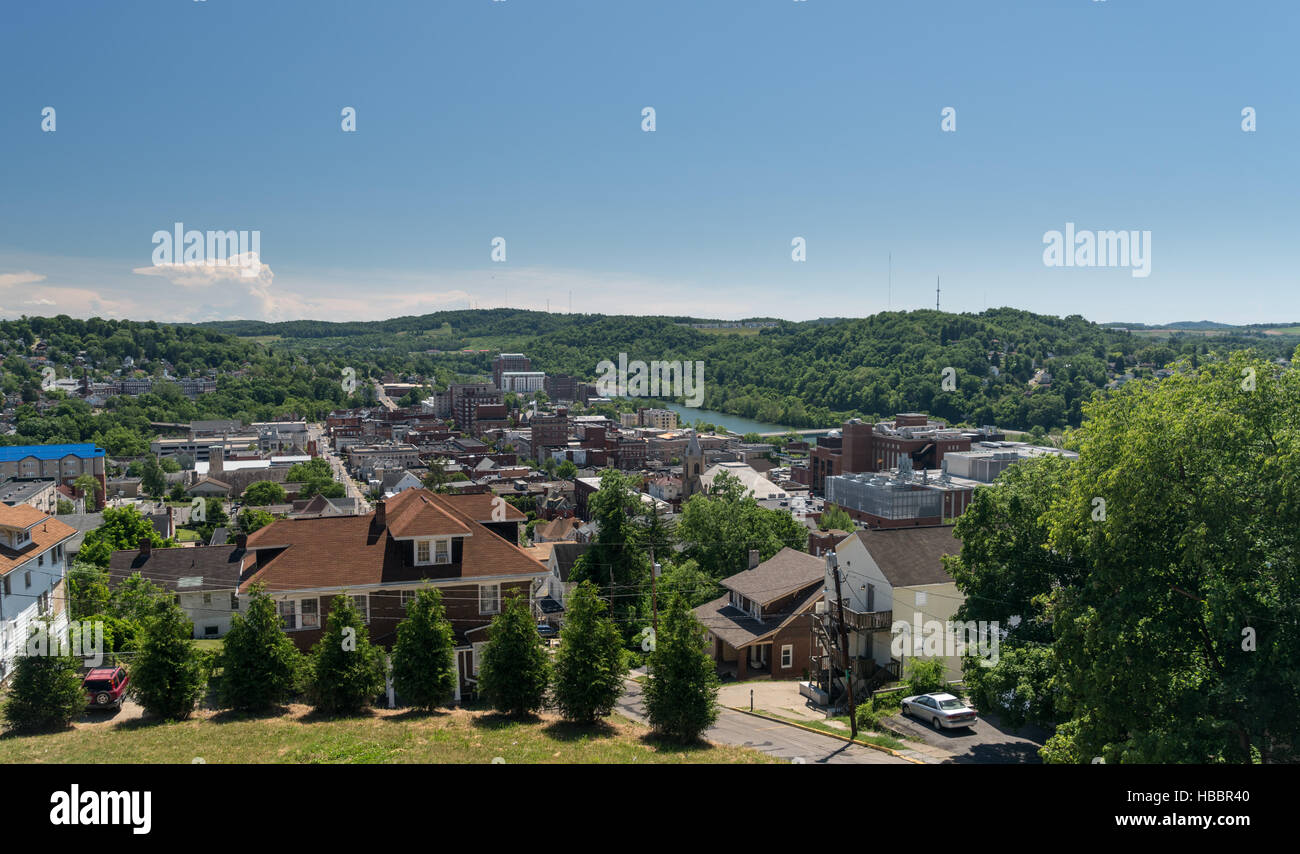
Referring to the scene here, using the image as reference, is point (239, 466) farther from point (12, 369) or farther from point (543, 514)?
point (12, 369)

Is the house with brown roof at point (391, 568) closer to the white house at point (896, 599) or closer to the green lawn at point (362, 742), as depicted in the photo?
the green lawn at point (362, 742)

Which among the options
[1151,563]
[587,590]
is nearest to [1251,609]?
[1151,563]

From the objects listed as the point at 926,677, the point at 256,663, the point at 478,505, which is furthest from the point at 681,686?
the point at 478,505

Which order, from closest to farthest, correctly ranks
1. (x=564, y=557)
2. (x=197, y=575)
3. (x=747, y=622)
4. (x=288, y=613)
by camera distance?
1. (x=288, y=613)
2. (x=747, y=622)
3. (x=197, y=575)
4. (x=564, y=557)

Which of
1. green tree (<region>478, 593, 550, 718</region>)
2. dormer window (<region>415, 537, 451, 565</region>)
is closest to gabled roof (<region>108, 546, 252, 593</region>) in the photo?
dormer window (<region>415, 537, 451, 565</region>)

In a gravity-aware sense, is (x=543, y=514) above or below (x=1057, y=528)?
below

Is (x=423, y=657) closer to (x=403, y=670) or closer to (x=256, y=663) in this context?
(x=403, y=670)
